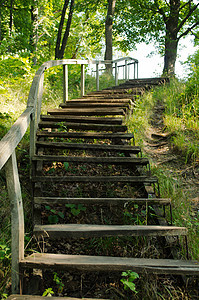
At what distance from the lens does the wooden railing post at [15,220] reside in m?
2.14

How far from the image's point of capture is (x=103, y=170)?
167 inches

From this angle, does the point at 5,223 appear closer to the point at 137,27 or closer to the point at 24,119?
the point at 24,119

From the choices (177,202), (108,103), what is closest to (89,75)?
(108,103)

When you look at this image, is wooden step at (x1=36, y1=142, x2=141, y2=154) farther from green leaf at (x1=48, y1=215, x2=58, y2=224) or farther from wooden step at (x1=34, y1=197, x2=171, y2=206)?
green leaf at (x1=48, y1=215, x2=58, y2=224)

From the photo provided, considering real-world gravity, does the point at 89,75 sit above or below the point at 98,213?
above

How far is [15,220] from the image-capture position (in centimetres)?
220

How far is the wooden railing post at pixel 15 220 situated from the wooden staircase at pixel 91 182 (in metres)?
0.07

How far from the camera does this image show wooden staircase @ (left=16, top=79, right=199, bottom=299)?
2.25 meters

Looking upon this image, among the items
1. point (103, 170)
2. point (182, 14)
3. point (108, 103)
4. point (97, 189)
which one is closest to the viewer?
point (97, 189)

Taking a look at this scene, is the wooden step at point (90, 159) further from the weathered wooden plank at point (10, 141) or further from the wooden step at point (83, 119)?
the wooden step at point (83, 119)

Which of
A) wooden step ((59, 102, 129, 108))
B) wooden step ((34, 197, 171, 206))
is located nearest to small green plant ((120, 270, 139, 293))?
wooden step ((34, 197, 171, 206))

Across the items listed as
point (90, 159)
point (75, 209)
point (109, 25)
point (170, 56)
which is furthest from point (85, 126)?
point (109, 25)

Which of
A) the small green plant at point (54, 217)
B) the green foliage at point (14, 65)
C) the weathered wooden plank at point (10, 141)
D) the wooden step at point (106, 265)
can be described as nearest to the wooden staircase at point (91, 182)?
the wooden step at point (106, 265)

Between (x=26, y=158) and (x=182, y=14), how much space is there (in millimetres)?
13846
